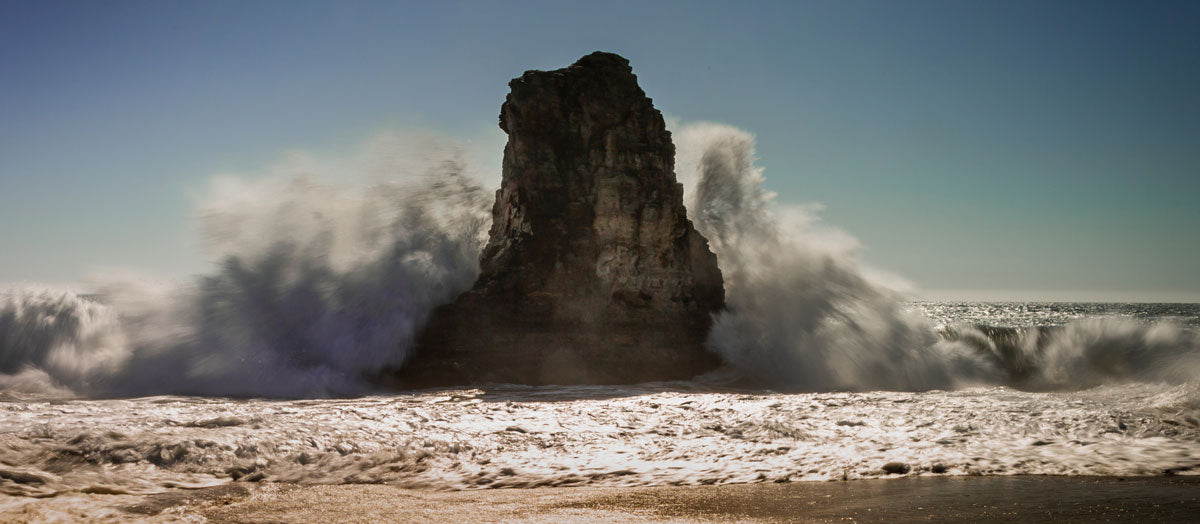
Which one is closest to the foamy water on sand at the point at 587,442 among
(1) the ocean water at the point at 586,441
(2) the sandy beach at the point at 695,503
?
(1) the ocean water at the point at 586,441

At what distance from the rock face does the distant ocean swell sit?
769mm

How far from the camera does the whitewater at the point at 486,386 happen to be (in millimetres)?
5578

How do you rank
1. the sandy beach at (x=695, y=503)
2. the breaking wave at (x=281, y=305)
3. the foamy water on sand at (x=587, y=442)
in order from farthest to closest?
1. the breaking wave at (x=281, y=305)
2. the foamy water on sand at (x=587, y=442)
3. the sandy beach at (x=695, y=503)

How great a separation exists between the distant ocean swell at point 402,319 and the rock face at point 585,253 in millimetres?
769

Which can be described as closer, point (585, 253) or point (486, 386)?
point (486, 386)

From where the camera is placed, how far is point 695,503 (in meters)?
4.56

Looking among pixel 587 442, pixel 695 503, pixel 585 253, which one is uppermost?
pixel 585 253

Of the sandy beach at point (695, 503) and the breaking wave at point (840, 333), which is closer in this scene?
the sandy beach at point (695, 503)

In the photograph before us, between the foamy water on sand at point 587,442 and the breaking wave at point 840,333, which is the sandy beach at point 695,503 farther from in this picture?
the breaking wave at point 840,333

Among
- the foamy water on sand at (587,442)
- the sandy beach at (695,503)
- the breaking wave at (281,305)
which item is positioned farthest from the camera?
the breaking wave at (281,305)

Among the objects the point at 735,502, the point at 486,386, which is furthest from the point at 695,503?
the point at 486,386

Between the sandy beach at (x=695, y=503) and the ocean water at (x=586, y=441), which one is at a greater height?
the ocean water at (x=586, y=441)

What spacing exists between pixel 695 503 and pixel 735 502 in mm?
233

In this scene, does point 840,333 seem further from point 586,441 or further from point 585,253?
point 586,441
